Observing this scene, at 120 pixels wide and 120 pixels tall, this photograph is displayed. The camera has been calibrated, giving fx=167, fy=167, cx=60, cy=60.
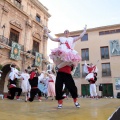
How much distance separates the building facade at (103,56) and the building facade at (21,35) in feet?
27.7

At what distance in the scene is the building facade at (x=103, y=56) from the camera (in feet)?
81.1

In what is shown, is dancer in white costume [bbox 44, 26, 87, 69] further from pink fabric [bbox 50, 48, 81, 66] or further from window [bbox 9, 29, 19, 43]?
window [bbox 9, 29, 19, 43]

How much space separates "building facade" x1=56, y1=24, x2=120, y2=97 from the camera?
81.1 feet

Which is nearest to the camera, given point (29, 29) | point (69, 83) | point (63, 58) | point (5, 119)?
point (5, 119)

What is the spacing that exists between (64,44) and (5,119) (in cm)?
239

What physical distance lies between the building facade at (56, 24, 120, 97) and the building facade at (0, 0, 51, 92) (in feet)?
27.7

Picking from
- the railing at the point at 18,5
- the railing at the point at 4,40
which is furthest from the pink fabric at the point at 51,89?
the railing at the point at 18,5

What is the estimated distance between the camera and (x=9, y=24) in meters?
16.3

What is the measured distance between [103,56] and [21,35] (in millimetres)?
14196

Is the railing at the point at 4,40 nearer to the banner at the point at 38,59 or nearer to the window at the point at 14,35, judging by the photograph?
the window at the point at 14,35

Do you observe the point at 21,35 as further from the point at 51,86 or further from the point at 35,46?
the point at 51,86

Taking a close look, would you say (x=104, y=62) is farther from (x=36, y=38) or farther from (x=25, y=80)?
(x=25, y=80)

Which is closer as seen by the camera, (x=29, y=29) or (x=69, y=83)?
(x=69, y=83)

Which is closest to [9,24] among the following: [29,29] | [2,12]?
[2,12]
